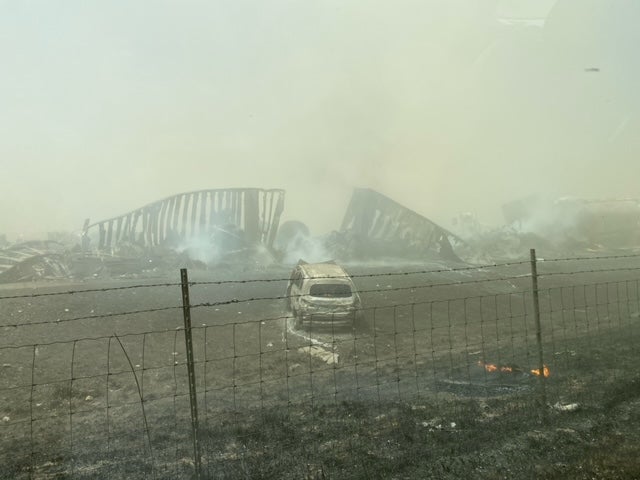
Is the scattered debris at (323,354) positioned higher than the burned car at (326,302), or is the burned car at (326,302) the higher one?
the burned car at (326,302)

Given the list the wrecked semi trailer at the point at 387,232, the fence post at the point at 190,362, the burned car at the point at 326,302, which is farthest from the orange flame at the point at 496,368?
the wrecked semi trailer at the point at 387,232

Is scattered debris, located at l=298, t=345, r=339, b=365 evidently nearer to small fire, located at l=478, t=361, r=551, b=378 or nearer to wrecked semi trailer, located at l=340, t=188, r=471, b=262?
small fire, located at l=478, t=361, r=551, b=378

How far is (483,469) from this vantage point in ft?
11.4

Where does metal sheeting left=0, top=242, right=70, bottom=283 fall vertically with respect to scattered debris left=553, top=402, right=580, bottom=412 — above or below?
above

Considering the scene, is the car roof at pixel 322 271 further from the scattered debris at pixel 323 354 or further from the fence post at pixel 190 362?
the fence post at pixel 190 362

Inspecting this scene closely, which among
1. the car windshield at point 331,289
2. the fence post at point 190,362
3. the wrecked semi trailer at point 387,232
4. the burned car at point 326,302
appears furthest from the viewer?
the wrecked semi trailer at point 387,232

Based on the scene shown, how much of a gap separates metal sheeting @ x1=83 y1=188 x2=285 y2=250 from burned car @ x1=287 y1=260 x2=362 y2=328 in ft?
33.2

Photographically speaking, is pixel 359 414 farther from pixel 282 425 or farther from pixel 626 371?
pixel 626 371

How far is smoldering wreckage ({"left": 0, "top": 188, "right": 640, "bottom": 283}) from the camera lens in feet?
57.2

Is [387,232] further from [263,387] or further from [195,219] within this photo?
[263,387]

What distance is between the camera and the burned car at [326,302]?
8.82 metres

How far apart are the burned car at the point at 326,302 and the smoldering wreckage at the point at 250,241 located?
8.26m

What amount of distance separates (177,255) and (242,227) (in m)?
3.05

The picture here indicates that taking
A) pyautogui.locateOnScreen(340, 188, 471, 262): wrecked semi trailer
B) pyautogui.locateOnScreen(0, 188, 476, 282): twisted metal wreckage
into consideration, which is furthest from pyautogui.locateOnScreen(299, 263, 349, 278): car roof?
pyautogui.locateOnScreen(340, 188, 471, 262): wrecked semi trailer
